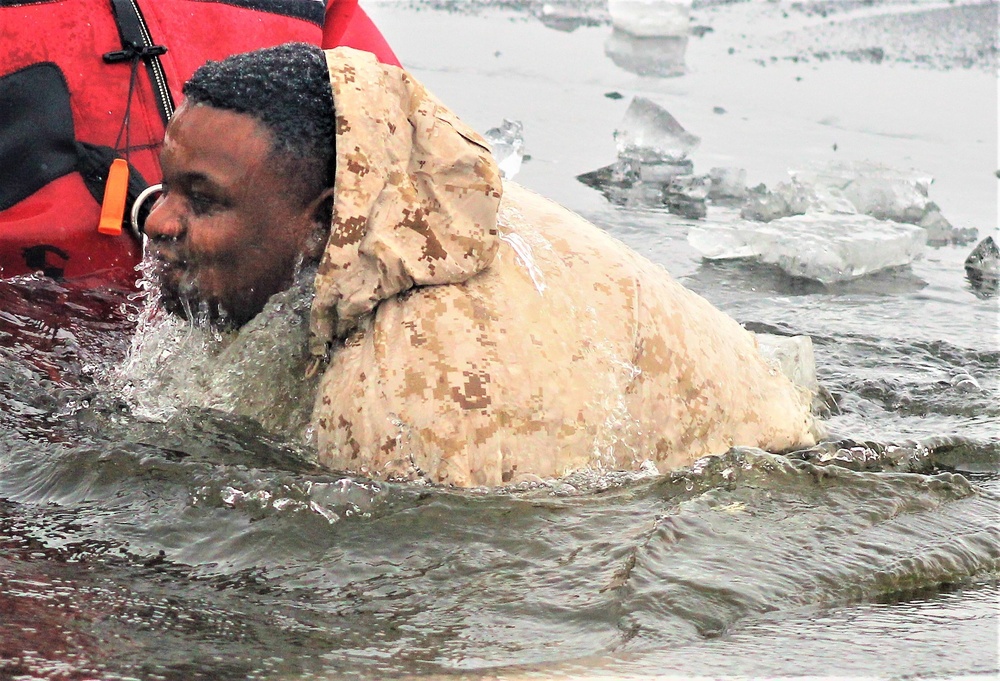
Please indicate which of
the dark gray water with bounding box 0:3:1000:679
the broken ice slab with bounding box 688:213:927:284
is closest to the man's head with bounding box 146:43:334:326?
the dark gray water with bounding box 0:3:1000:679

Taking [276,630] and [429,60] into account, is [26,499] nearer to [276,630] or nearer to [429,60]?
[276,630]

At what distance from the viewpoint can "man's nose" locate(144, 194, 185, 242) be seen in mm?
2754

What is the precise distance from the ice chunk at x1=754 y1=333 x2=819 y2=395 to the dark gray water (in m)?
0.16

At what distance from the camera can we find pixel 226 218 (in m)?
2.70

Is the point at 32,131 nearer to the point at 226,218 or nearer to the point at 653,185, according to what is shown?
the point at 226,218

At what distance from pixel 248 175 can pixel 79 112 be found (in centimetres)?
148

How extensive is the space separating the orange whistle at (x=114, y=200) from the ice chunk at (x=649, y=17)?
23.3 feet

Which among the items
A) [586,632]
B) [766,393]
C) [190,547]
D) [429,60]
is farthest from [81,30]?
[429,60]

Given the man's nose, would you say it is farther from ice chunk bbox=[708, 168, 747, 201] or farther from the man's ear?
ice chunk bbox=[708, 168, 747, 201]

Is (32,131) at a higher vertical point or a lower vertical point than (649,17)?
lower

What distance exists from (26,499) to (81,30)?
1745 millimetres

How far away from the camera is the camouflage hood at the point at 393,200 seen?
257 cm

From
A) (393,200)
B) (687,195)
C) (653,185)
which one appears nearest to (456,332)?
(393,200)

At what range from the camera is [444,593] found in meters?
2.38
